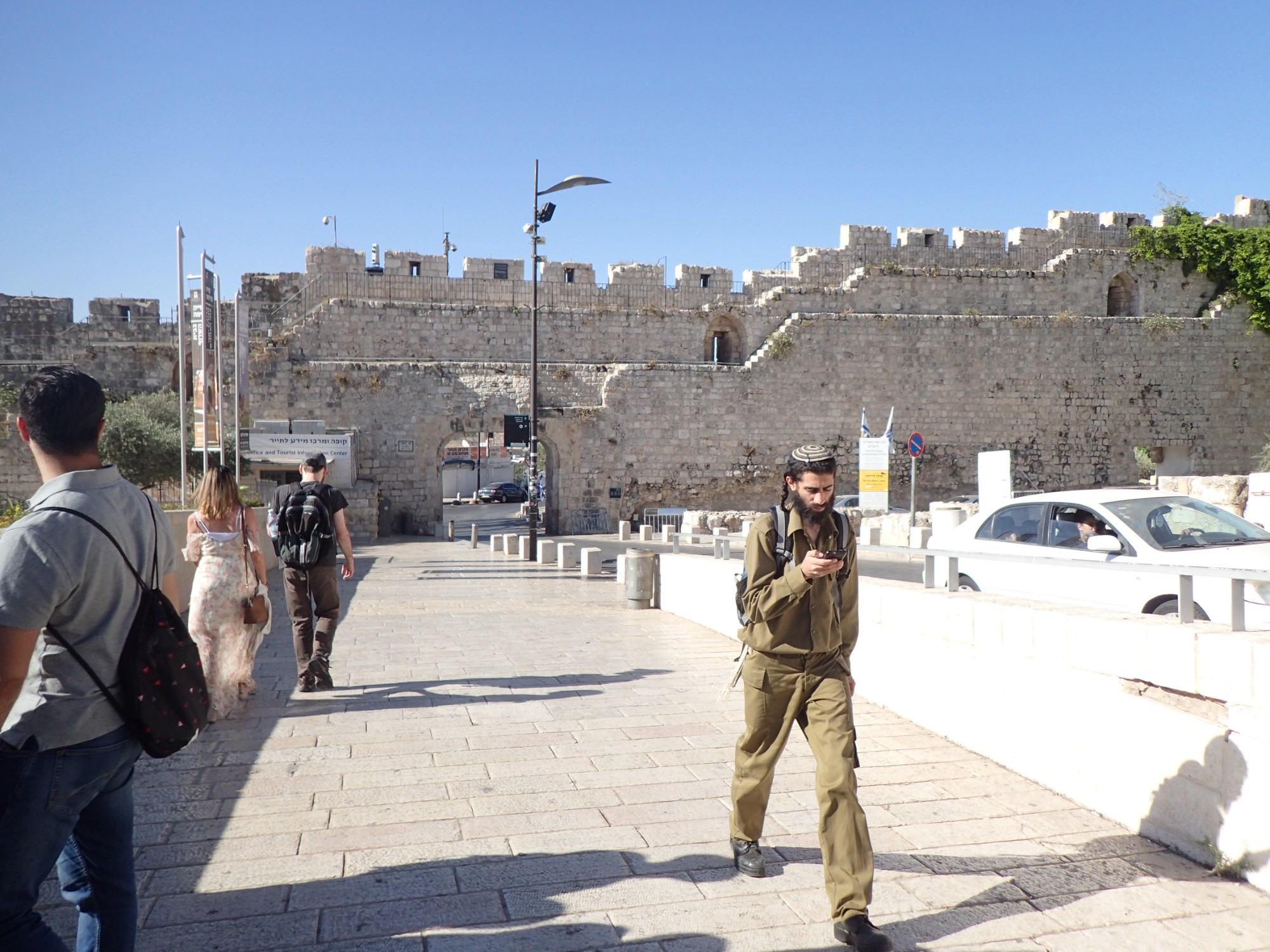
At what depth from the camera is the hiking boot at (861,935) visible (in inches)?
101

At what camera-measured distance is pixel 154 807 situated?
3746 mm

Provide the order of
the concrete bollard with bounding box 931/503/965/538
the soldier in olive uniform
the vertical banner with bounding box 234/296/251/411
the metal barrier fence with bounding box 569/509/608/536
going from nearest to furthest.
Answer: the soldier in olive uniform < the vertical banner with bounding box 234/296/251/411 < the concrete bollard with bounding box 931/503/965/538 < the metal barrier fence with bounding box 569/509/608/536

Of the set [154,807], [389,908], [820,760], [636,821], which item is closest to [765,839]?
[636,821]

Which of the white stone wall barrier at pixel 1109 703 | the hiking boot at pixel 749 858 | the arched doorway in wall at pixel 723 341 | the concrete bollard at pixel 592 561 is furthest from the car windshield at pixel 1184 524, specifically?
the arched doorway in wall at pixel 723 341

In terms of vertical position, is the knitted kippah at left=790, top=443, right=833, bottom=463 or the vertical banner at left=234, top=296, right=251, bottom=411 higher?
the vertical banner at left=234, top=296, right=251, bottom=411

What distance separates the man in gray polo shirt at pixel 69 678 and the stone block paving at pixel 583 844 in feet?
2.02

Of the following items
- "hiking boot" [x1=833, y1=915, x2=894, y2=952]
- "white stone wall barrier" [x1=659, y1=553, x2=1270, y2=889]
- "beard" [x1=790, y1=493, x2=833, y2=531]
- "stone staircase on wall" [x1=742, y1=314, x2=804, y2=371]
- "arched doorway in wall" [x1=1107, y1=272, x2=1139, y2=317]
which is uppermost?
"arched doorway in wall" [x1=1107, y1=272, x2=1139, y2=317]

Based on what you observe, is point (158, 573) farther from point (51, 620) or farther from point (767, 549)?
point (767, 549)

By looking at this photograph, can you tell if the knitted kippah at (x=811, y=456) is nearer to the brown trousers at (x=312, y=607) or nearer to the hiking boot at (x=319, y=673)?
the brown trousers at (x=312, y=607)

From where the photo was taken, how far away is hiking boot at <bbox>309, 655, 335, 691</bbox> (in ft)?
19.1

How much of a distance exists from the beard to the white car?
245 cm

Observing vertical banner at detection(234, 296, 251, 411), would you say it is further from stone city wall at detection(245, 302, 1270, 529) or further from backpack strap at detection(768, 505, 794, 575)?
backpack strap at detection(768, 505, 794, 575)

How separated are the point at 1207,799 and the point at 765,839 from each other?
1478 millimetres

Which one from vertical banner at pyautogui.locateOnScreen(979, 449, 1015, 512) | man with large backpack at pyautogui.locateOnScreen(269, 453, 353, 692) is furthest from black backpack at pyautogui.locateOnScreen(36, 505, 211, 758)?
vertical banner at pyautogui.locateOnScreen(979, 449, 1015, 512)
